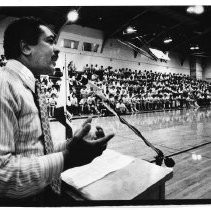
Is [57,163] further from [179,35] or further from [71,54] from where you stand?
[179,35]

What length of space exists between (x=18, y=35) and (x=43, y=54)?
0.13m

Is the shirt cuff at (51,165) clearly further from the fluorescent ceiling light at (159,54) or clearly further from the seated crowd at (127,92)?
the fluorescent ceiling light at (159,54)

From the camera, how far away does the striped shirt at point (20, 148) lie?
68cm

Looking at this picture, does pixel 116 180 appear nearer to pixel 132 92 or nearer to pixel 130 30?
pixel 132 92

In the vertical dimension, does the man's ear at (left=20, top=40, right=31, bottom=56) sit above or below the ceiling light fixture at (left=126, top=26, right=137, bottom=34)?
below

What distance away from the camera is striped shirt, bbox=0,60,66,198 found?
0.68m

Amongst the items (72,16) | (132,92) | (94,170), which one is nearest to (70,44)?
(72,16)

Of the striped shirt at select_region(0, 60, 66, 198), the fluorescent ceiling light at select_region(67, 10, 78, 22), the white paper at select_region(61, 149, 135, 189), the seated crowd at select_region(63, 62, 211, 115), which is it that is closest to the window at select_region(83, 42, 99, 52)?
the seated crowd at select_region(63, 62, 211, 115)

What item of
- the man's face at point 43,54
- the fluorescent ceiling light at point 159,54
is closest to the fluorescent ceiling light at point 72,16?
the fluorescent ceiling light at point 159,54

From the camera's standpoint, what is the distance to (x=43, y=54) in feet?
3.25

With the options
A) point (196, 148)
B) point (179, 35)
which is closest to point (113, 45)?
point (179, 35)

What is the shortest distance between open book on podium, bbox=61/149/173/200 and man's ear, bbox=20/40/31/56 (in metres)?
0.54

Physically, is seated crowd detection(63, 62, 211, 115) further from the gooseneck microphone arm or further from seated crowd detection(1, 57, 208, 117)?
the gooseneck microphone arm

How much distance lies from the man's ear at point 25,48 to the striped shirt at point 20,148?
0.15 meters
